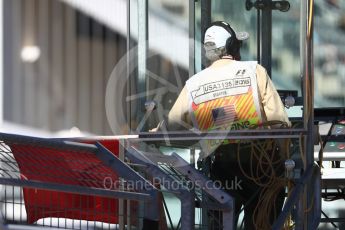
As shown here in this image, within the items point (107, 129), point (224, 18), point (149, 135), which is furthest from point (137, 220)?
point (107, 129)

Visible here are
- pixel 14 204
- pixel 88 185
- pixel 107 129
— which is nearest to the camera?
pixel 88 185

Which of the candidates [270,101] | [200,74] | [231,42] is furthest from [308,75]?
[200,74]

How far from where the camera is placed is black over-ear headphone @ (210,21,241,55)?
5.19m

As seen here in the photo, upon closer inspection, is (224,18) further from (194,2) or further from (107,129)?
(107,129)

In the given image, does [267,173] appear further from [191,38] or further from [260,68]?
[191,38]

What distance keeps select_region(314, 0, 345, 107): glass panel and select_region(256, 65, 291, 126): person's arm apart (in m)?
1.48

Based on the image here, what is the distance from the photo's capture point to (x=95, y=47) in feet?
25.6

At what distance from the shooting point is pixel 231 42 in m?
5.20

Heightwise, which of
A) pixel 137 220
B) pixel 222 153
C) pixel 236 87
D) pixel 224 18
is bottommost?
pixel 137 220

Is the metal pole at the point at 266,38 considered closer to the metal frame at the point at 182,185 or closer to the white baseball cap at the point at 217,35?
the white baseball cap at the point at 217,35

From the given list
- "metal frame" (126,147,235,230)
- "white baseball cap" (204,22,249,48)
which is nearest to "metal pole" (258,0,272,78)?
"white baseball cap" (204,22,249,48)

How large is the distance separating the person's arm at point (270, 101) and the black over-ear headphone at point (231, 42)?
224mm

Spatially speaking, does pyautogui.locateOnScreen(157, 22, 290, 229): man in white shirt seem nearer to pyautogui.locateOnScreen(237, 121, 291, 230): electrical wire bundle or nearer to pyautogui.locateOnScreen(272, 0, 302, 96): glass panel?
pyautogui.locateOnScreen(237, 121, 291, 230): electrical wire bundle

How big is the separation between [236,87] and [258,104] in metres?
0.15
